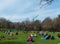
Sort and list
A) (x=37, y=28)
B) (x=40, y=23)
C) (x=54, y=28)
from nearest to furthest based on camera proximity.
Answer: (x=54, y=28) < (x=37, y=28) < (x=40, y=23)

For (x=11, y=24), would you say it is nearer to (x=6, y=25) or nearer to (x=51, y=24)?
(x=6, y=25)

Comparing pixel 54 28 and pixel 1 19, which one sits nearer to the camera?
pixel 54 28

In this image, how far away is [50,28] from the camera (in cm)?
8212

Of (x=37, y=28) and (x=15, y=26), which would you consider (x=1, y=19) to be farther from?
(x=37, y=28)

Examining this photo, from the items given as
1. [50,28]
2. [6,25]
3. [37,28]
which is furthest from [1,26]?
[50,28]

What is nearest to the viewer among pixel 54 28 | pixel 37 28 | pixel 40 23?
pixel 54 28

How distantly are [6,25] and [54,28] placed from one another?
74.1 ft

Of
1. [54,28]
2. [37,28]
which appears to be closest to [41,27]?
[37,28]

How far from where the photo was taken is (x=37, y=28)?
279ft

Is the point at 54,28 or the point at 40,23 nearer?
the point at 54,28

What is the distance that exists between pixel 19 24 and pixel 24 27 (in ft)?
24.4

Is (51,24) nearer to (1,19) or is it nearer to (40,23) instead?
(40,23)

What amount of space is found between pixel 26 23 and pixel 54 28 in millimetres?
15206

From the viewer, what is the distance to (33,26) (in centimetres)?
8725
